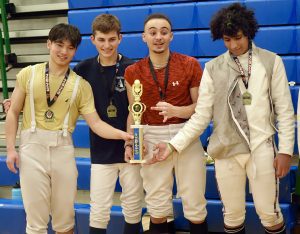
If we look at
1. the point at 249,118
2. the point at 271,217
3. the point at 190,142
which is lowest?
the point at 271,217

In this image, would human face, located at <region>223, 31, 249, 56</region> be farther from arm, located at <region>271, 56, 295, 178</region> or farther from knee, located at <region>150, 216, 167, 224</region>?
knee, located at <region>150, 216, 167, 224</region>

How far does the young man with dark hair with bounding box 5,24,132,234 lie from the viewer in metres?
2.48

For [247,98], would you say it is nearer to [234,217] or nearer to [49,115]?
[234,217]

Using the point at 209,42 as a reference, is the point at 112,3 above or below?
above

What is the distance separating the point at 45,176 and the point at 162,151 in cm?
65

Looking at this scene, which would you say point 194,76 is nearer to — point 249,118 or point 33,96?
point 249,118

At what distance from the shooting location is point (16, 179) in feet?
12.4

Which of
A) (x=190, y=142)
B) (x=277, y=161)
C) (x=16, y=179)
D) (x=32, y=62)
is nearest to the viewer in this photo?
(x=277, y=161)

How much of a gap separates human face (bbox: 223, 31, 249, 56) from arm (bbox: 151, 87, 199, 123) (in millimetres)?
308

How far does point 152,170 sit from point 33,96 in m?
0.76

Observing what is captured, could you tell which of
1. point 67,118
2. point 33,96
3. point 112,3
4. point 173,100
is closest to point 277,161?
point 173,100

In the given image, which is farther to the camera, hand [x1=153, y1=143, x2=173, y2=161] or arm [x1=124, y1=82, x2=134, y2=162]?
arm [x1=124, y1=82, x2=134, y2=162]

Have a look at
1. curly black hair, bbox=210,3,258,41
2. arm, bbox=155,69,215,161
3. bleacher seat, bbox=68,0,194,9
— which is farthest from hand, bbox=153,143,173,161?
bleacher seat, bbox=68,0,194,9

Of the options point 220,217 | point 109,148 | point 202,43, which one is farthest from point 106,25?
point 202,43
